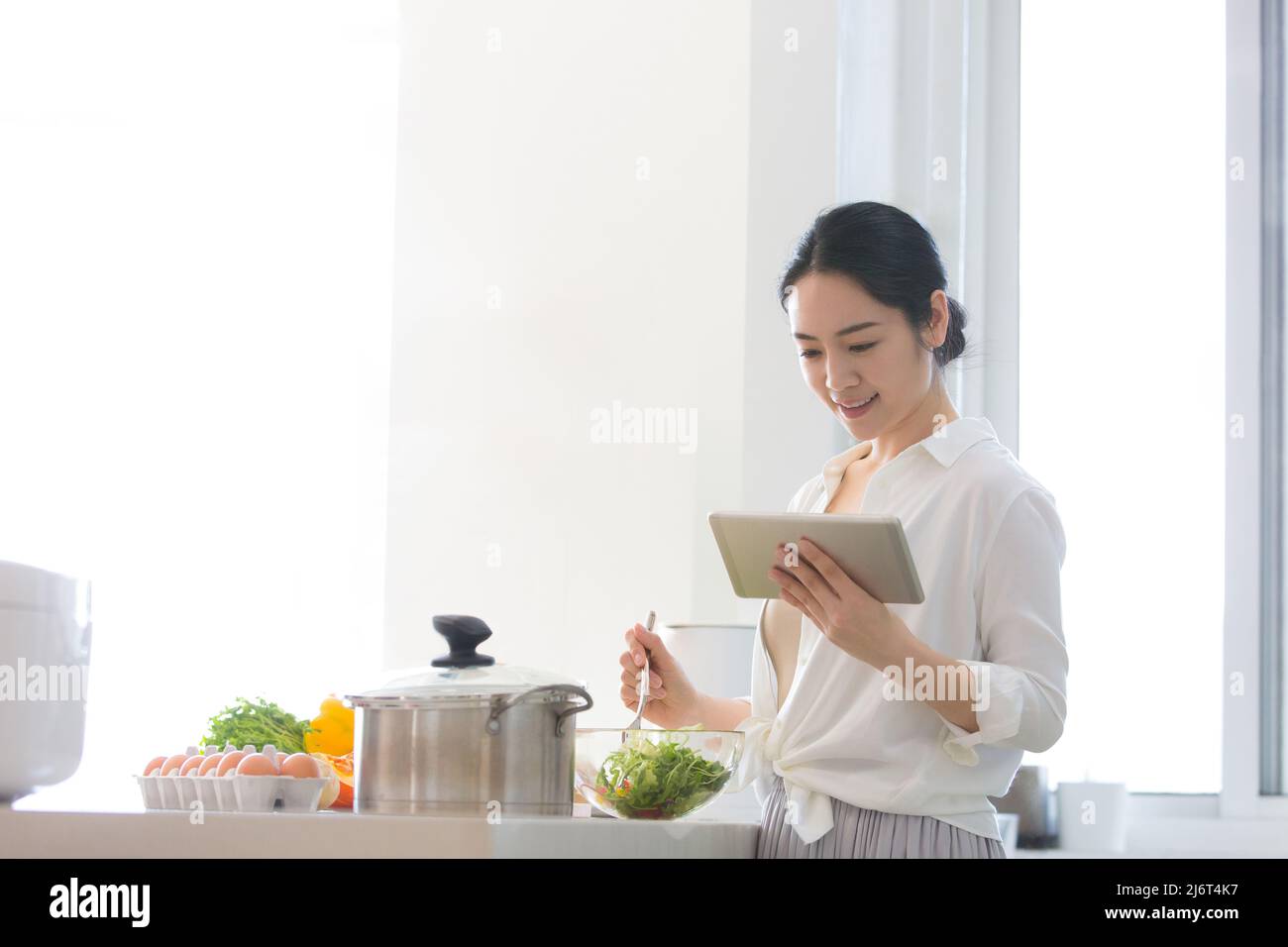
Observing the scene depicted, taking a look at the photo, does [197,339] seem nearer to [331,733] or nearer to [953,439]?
[331,733]

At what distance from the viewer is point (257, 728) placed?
68.9 inches

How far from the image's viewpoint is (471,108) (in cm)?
316

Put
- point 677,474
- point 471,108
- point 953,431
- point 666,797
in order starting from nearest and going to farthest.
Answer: point 666,797, point 953,431, point 677,474, point 471,108

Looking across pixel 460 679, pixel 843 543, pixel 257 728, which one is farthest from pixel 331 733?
pixel 843 543

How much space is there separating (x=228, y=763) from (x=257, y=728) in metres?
0.49

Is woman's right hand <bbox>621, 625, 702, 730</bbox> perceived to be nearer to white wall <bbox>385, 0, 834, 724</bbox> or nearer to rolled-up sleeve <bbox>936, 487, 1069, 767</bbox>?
rolled-up sleeve <bbox>936, 487, 1069, 767</bbox>

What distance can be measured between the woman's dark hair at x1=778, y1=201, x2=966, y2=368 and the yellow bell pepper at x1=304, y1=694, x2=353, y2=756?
83 cm

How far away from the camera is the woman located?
148cm

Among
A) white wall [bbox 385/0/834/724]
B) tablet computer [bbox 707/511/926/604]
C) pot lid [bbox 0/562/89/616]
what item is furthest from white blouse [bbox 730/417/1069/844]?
white wall [bbox 385/0/834/724]
